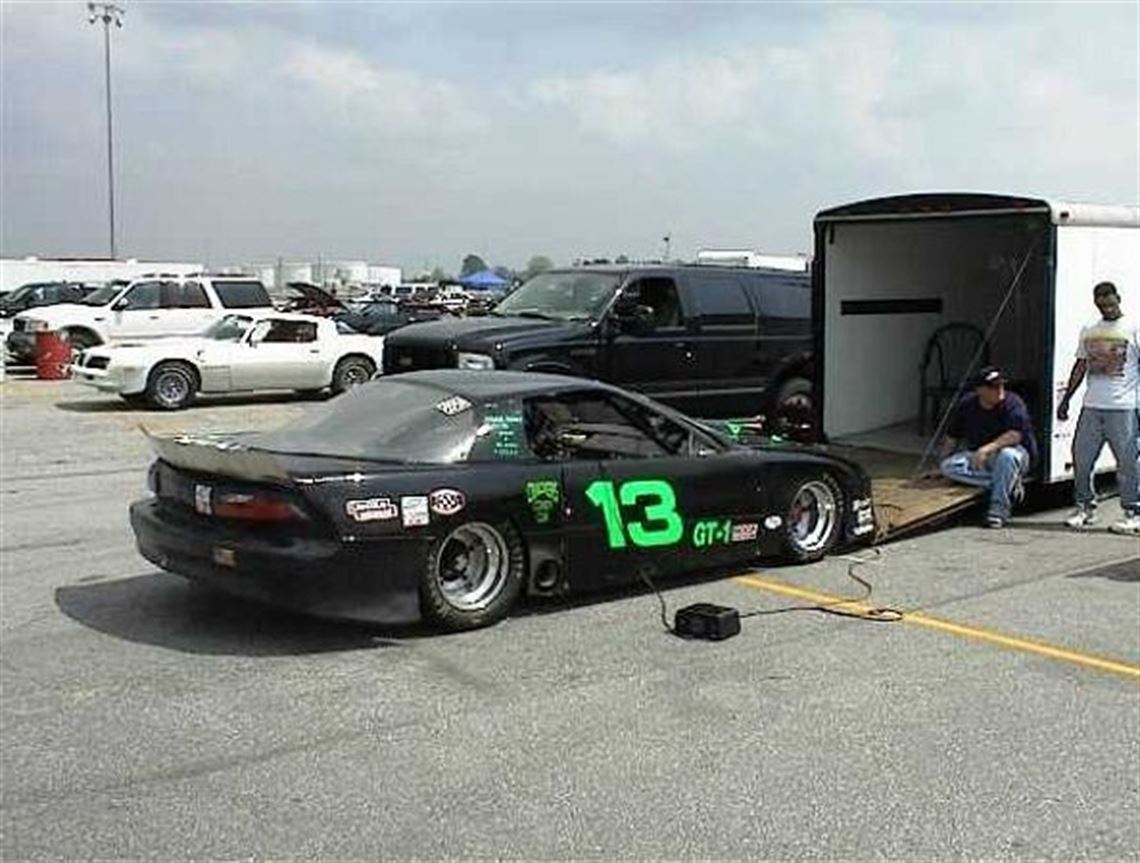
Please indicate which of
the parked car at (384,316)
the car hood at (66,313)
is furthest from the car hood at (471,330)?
the parked car at (384,316)

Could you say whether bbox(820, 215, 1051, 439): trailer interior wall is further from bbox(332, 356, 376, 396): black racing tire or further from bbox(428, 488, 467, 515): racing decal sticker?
bbox(332, 356, 376, 396): black racing tire

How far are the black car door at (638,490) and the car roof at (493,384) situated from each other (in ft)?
0.22

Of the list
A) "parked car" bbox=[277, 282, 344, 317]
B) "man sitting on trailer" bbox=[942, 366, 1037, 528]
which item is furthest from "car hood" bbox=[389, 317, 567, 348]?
"parked car" bbox=[277, 282, 344, 317]

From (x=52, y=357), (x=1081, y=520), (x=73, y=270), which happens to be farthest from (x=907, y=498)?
(x=73, y=270)

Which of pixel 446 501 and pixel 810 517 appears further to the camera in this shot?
pixel 810 517

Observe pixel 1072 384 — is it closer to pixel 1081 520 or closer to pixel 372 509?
pixel 1081 520

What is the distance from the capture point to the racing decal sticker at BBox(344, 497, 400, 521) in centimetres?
621

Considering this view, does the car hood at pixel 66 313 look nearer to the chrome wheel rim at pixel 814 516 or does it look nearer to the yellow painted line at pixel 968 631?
the chrome wheel rim at pixel 814 516

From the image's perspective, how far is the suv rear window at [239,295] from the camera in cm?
2453

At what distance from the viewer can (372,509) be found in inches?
247

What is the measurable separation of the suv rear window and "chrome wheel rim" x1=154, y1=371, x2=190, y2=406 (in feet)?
17.4

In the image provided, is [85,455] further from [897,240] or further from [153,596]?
[897,240]

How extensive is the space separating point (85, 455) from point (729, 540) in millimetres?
9315

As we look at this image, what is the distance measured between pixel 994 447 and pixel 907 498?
2.72 ft
